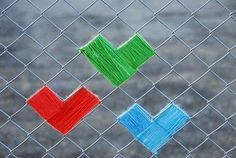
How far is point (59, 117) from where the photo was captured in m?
1.80

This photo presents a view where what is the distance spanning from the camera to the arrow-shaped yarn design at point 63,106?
1.77m

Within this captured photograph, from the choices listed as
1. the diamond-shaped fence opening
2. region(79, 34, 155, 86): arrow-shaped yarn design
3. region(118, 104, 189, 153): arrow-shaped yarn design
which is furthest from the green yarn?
the diamond-shaped fence opening

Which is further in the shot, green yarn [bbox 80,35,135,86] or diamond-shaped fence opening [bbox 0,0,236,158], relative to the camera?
diamond-shaped fence opening [bbox 0,0,236,158]

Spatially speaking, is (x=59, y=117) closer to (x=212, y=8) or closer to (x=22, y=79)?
(x=22, y=79)

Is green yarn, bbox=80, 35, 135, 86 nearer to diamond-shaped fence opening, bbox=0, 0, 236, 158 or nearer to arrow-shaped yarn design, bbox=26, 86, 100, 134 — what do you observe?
arrow-shaped yarn design, bbox=26, 86, 100, 134

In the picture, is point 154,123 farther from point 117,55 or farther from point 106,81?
point 106,81

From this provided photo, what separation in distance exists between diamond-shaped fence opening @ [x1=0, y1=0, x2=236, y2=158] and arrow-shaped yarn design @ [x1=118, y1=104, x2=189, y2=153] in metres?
1.25

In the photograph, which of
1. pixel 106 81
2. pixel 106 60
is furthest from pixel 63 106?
pixel 106 81

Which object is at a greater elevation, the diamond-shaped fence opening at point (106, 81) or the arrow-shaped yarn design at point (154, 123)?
the arrow-shaped yarn design at point (154, 123)

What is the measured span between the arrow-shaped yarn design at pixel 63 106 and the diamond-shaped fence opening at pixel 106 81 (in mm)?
1302

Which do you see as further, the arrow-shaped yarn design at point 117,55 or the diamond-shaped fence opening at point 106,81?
the diamond-shaped fence opening at point 106,81

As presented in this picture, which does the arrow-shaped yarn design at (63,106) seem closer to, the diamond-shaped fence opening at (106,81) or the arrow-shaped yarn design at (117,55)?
the arrow-shaped yarn design at (117,55)

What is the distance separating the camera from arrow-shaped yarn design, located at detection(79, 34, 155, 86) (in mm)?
1753

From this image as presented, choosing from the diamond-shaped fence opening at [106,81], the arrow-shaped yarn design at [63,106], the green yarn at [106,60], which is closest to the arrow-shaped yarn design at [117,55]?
the green yarn at [106,60]
